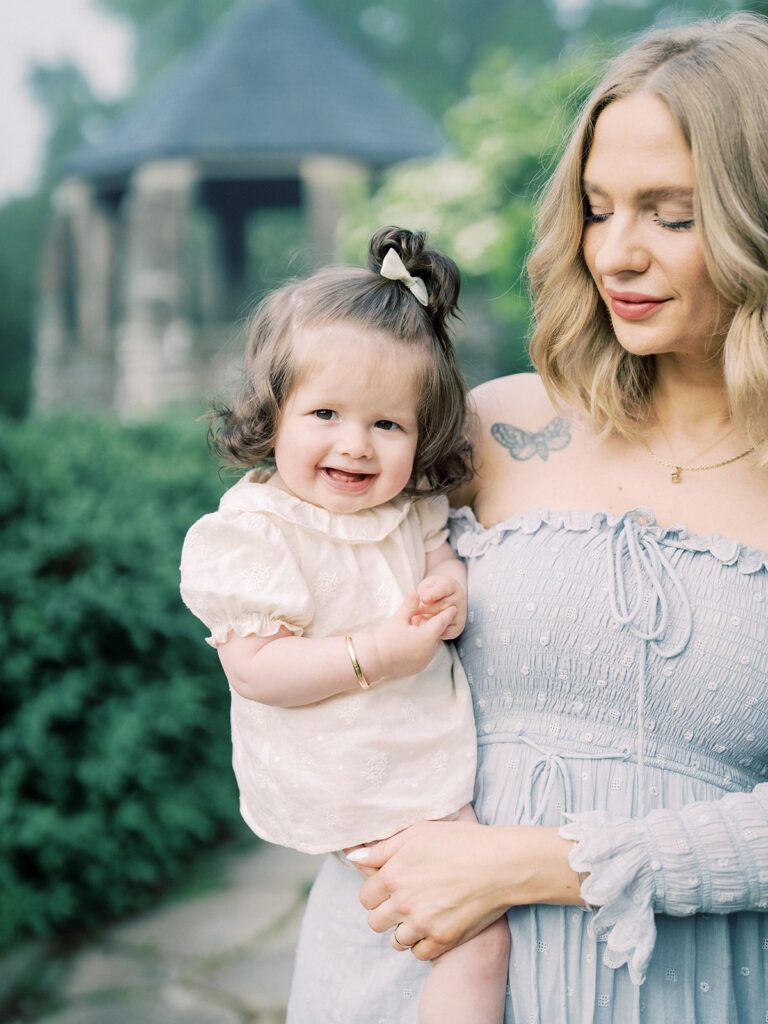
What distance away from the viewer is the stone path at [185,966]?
327 centimetres

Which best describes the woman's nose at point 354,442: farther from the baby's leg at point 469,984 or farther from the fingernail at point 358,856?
the baby's leg at point 469,984

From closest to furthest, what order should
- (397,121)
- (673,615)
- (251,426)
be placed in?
(673,615)
(251,426)
(397,121)

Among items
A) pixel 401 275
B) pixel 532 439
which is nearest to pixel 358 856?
pixel 532 439

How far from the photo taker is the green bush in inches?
135

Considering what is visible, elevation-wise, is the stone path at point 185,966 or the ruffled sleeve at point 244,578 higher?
the ruffled sleeve at point 244,578

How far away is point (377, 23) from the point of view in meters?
20.7

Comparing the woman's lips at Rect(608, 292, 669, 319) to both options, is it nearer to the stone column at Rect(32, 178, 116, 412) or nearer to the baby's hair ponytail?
the baby's hair ponytail

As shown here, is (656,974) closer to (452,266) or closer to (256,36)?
(452,266)

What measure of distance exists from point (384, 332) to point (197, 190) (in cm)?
1489

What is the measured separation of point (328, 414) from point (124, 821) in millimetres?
2486

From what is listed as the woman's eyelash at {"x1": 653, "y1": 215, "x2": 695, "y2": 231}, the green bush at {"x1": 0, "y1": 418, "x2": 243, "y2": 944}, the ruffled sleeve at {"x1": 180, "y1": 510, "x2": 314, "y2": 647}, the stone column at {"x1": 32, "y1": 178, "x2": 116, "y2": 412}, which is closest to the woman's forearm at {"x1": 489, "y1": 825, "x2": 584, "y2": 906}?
the ruffled sleeve at {"x1": 180, "y1": 510, "x2": 314, "y2": 647}

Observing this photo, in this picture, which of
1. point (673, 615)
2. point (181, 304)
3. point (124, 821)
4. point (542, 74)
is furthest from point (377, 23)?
point (673, 615)

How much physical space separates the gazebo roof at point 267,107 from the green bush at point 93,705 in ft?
39.1

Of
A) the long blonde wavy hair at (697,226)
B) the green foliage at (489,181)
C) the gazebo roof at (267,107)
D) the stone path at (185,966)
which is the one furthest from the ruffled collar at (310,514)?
the gazebo roof at (267,107)
